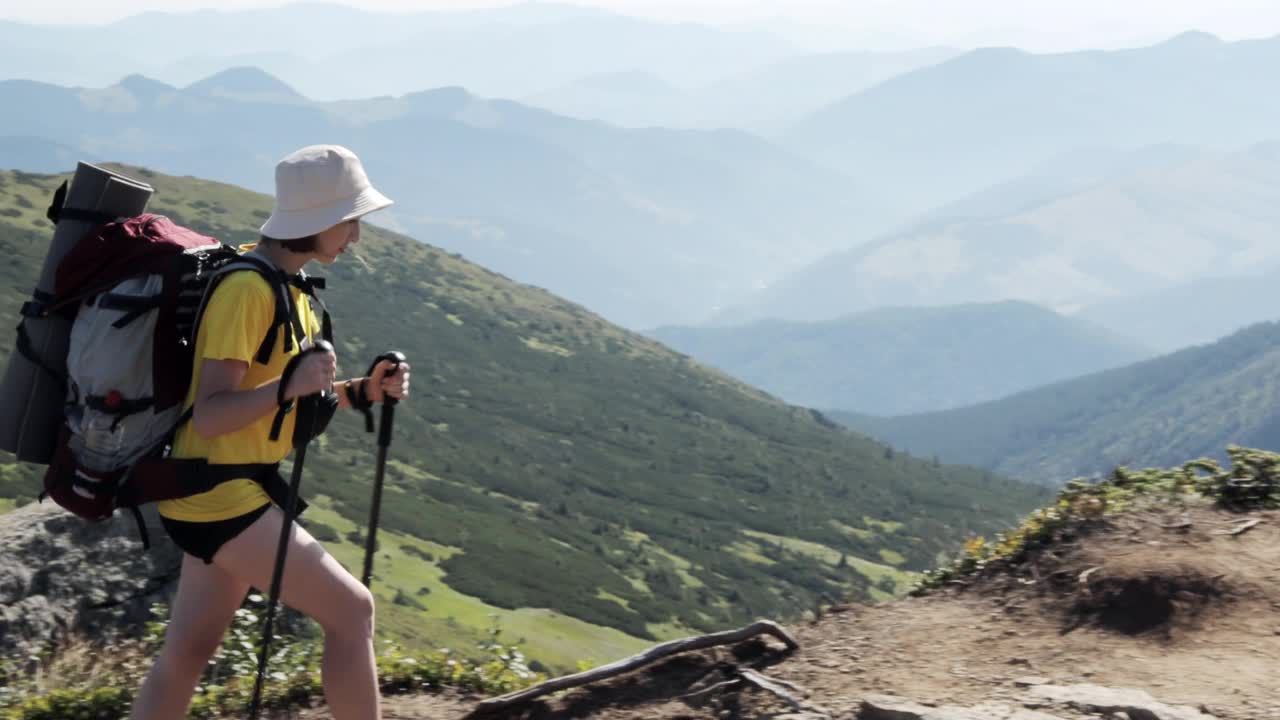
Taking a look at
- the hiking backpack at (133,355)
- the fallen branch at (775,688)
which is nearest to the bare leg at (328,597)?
the hiking backpack at (133,355)

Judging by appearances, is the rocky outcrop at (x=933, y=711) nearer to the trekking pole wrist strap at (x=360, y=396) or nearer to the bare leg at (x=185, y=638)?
the trekking pole wrist strap at (x=360, y=396)

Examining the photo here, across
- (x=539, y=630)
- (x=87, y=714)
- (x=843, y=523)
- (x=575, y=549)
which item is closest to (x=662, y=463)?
(x=843, y=523)

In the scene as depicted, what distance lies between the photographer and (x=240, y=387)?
14.7 ft

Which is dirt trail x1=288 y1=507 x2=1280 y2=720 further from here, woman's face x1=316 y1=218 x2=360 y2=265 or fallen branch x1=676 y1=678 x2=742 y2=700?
woman's face x1=316 y1=218 x2=360 y2=265

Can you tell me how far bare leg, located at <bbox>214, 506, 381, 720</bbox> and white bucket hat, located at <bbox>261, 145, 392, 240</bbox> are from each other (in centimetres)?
112

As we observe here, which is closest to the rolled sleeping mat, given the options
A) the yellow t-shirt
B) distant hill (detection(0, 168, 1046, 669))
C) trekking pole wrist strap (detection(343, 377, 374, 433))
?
the yellow t-shirt

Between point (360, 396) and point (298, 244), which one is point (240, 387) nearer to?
point (298, 244)

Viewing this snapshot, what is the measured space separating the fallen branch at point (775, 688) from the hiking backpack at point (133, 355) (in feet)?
8.96

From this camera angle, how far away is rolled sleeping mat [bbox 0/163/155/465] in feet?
15.0

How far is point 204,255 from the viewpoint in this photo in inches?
181

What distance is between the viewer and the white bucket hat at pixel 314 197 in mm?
4531

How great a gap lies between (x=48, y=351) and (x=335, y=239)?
1198 mm

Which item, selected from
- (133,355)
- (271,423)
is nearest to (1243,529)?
(271,423)

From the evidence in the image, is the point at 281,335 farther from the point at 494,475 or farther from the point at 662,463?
the point at 662,463
